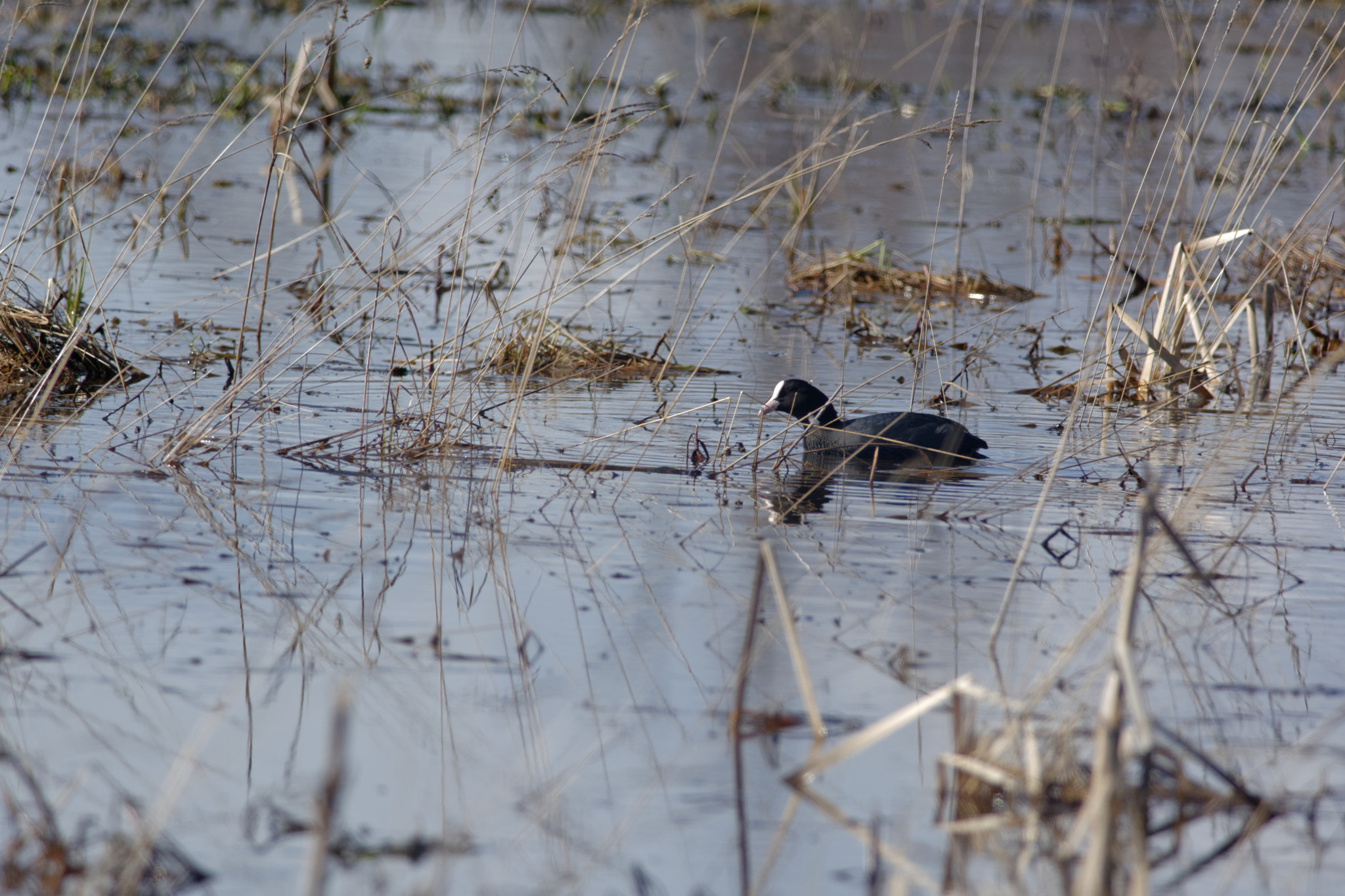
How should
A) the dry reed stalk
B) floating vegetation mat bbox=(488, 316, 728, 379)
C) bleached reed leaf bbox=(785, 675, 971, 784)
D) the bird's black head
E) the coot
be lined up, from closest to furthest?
the dry reed stalk < bleached reed leaf bbox=(785, 675, 971, 784) < the coot < the bird's black head < floating vegetation mat bbox=(488, 316, 728, 379)

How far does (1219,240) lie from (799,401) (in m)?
2.04

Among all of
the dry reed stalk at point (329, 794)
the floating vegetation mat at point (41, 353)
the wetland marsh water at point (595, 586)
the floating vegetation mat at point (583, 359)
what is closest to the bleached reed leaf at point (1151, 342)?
the wetland marsh water at point (595, 586)

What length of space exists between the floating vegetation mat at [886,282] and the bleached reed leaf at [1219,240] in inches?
115

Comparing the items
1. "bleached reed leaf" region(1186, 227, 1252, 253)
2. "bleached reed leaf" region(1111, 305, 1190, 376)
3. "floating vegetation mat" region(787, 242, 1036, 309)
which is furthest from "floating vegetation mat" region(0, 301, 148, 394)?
"floating vegetation mat" region(787, 242, 1036, 309)

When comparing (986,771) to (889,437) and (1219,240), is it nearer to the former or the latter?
(889,437)

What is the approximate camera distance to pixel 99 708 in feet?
11.4

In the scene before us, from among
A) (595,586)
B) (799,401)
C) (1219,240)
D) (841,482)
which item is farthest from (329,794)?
(1219,240)

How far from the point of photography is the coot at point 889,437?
20.5ft

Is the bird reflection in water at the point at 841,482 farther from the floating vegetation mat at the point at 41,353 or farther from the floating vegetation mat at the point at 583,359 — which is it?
the floating vegetation mat at the point at 41,353

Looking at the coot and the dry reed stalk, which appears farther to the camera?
the coot

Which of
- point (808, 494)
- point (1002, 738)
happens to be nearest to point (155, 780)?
point (1002, 738)

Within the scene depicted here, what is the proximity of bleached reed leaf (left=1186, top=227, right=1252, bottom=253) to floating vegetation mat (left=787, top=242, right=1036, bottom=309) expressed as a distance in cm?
293

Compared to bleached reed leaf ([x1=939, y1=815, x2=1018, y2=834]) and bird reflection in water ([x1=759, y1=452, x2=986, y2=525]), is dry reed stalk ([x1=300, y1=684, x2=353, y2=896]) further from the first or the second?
bird reflection in water ([x1=759, y1=452, x2=986, y2=525])

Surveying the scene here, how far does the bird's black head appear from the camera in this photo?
6.75 meters
